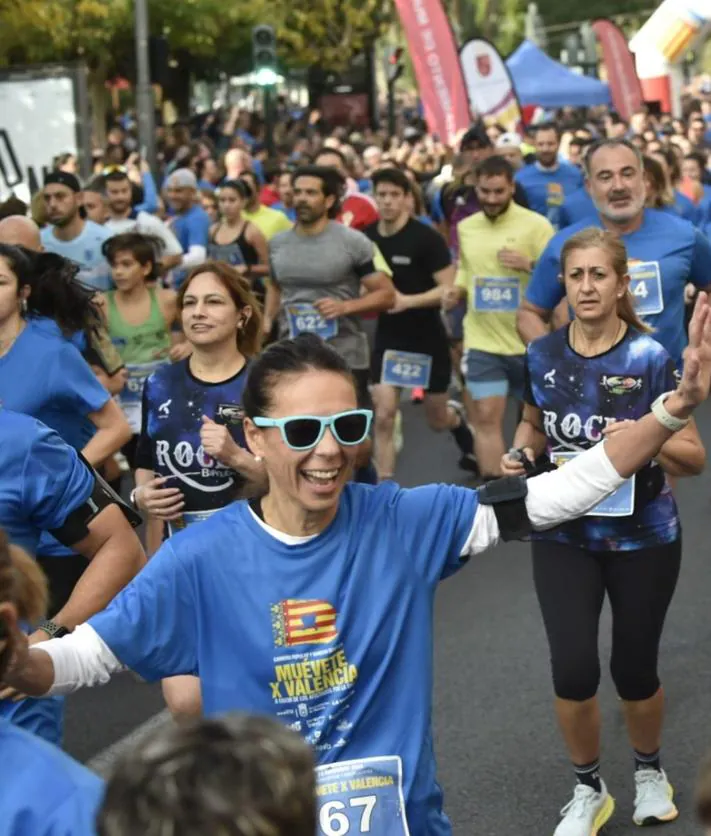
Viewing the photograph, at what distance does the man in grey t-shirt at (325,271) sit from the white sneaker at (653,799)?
391 centimetres

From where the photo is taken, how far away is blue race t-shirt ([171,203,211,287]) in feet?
44.4

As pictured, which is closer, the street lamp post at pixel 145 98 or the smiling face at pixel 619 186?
the smiling face at pixel 619 186

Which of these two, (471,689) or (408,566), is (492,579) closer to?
(471,689)

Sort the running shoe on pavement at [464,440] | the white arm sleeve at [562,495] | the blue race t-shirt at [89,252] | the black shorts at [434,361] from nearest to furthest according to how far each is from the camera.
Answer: the white arm sleeve at [562,495] < the blue race t-shirt at [89,252] < the black shorts at [434,361] < the running shoe on pavement at [464,440]

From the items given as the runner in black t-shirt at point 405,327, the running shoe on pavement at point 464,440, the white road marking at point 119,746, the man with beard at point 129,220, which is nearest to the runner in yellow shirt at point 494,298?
the runner in black t-shirt at point 405,327

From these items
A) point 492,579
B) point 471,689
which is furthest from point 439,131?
point 471,689

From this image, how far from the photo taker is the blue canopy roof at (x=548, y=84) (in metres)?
36.5

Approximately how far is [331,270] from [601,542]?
4.27m

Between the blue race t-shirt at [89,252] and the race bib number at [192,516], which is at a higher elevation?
the blue race t-shirt at [89,252]

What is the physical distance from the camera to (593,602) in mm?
5082

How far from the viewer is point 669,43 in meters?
35.8

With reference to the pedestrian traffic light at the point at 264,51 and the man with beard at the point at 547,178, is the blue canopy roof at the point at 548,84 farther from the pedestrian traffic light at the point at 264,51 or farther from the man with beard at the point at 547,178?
the man with beard at the point at 547,178

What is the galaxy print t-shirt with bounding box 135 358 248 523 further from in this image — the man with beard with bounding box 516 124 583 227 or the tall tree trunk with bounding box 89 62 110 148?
the tall tree trunk with bounding box 89 62 110 148

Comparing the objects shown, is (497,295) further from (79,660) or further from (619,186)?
(79,660)
